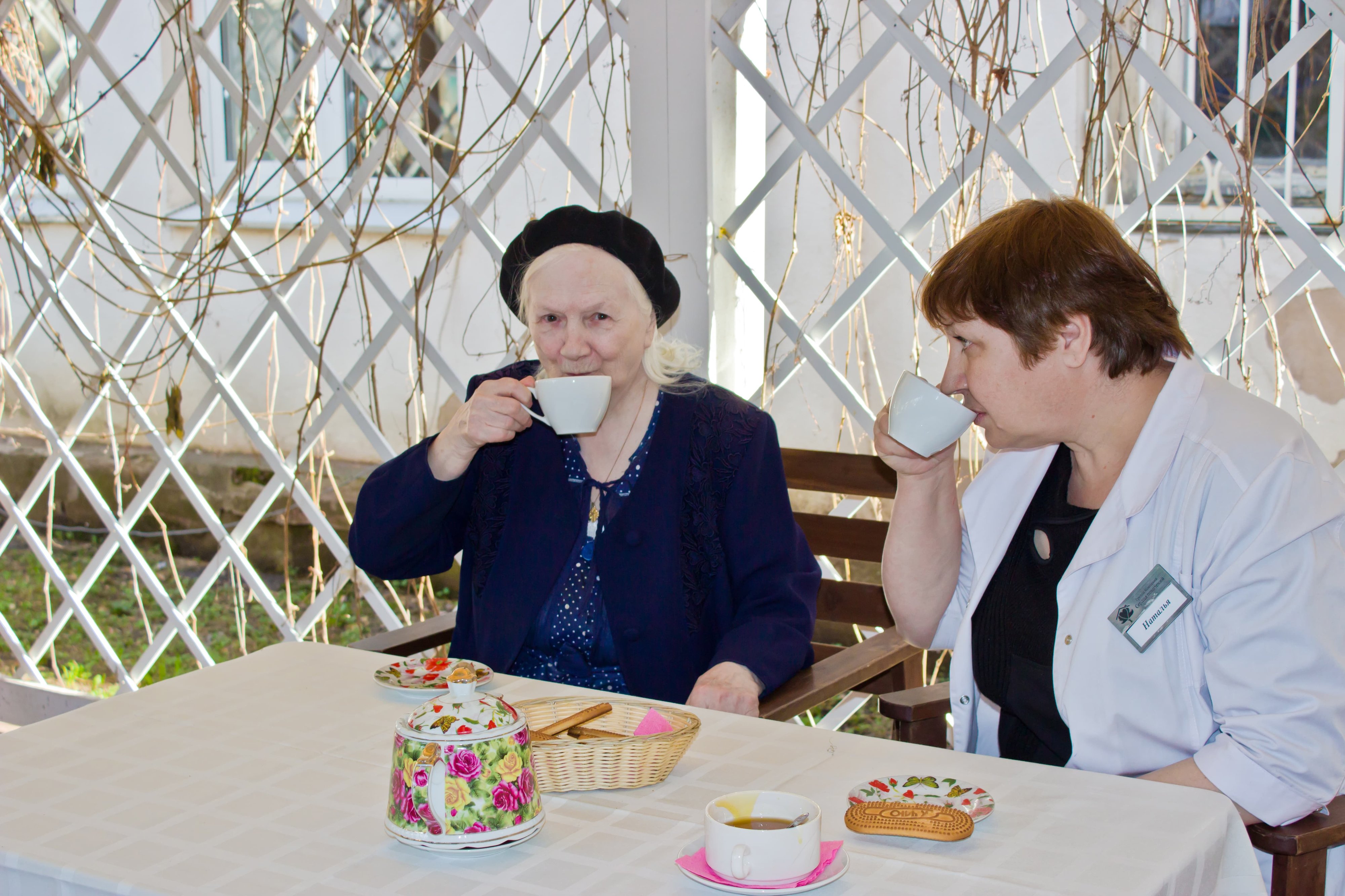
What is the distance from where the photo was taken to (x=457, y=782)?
965 millimetres

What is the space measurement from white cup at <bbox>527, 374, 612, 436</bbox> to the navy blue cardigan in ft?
0.74

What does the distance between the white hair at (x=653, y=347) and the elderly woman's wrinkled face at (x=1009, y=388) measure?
57 centimetres

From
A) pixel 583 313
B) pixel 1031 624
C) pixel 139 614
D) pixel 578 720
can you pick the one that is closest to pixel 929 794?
pixel 578 720

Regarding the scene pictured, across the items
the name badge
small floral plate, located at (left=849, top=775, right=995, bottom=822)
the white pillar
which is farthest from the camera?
the white pillar

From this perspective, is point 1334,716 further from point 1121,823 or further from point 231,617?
point 231,617

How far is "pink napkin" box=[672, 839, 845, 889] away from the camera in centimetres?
90

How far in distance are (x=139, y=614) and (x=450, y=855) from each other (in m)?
3.89

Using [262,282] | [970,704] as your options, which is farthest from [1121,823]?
[262,282]

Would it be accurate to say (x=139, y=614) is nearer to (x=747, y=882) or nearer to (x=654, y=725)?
(x=654, y=725)

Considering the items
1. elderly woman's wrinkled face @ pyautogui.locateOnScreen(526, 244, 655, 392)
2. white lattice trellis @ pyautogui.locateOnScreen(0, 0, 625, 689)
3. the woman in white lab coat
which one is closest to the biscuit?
the woman in white lab coat

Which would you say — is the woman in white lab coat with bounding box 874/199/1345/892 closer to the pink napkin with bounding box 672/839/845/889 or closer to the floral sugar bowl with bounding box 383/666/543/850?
the pink napkin with bounding box 672/839/845/889

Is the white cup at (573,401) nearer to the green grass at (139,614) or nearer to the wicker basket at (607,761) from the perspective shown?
the wicker basket at (607,761)

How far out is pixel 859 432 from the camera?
11.7 feet

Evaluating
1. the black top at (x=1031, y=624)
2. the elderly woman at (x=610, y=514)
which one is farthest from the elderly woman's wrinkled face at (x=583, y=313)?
the black top at (x=1031, y=624)
